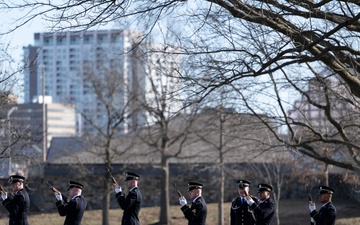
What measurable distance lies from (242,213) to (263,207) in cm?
82

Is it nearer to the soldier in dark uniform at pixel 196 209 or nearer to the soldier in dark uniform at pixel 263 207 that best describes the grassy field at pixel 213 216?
the soldier in dark uniform at pixel 196 209

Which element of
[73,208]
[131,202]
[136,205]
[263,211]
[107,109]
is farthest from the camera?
[107,109]

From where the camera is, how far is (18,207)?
1667cm

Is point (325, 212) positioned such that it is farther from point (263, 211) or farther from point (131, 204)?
point (131, 204)

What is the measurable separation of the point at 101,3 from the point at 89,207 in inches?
1328

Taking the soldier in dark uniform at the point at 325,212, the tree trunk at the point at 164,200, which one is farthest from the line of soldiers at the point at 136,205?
the tree trunk at the point at 164,200

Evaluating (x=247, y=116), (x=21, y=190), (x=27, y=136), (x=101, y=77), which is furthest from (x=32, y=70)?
(x=101, y=77)

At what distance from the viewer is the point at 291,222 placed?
121 ft

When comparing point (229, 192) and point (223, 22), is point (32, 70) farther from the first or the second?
point (229, 192)

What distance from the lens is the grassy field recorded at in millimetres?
37138

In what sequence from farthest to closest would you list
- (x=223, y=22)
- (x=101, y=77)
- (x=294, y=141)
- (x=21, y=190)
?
1. (x=101, y=77)
2. (x=294, y=141)
3. (x=21, y=190)
4. (x=223, y=22)

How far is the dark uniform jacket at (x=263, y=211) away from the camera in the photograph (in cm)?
1540

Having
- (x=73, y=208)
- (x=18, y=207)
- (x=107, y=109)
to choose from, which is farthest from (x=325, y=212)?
(x=107, y=109)

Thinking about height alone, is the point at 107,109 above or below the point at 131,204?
above
